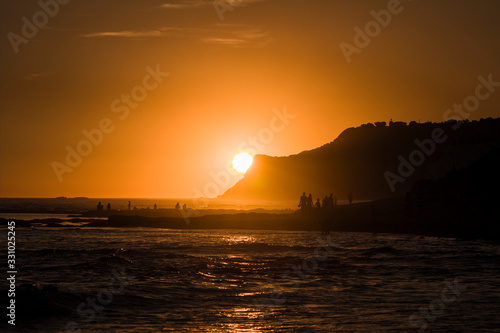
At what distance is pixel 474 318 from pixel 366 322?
129 inches

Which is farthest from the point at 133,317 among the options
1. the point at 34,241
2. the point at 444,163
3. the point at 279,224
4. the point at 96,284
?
the point at 444,163

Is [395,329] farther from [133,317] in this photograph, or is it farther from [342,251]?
[342,251]

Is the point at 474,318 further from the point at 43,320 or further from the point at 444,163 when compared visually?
the point at 444,163

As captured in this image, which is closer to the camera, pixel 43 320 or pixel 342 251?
pixel 43 320

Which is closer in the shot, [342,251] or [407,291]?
[407,291]

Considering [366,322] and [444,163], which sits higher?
[444,163]

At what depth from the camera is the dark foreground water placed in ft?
57.2

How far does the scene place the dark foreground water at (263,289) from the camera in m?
17.4

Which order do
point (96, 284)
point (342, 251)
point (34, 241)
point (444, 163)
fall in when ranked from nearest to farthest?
point (96, 284), point (342, 251), point (34, 241), point (444, 163)

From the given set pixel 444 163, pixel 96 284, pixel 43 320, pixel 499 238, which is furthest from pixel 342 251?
pixel 444 163

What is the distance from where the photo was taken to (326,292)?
22.8m

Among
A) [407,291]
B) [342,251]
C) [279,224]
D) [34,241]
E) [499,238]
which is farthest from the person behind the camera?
[279,224]

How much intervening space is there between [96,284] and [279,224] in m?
39.1

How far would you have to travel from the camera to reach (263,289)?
23.7 meters
